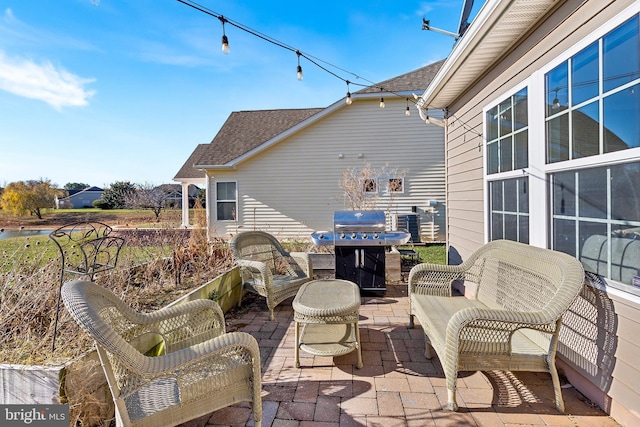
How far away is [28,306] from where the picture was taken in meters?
2.34

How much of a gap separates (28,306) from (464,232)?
488 centimetres

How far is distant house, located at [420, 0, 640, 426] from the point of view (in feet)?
5.74

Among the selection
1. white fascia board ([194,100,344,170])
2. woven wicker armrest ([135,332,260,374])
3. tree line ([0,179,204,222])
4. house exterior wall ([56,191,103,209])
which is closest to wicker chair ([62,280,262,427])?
woven wicker armrest ([135,332,260,374])

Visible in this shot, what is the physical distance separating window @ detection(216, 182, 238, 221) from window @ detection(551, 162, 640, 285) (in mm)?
9121

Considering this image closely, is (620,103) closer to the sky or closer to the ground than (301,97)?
closer to the ground

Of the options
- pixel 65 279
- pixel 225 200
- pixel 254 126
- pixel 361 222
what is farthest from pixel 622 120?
pixel 254 126

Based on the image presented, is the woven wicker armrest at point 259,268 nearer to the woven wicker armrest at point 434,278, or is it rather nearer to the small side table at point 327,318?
the small side table at point 327,318

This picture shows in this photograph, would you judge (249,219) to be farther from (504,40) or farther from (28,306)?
(504,40)

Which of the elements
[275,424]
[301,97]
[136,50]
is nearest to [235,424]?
[275,424]

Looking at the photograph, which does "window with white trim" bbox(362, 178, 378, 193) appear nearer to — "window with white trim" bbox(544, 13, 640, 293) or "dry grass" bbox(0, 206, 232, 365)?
"dry grass" bbox(0, 206, 232, 365)

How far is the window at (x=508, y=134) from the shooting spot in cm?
283

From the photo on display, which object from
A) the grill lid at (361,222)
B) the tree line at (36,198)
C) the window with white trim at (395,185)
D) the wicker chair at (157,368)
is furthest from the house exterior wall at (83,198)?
the wicker chair at (157,368)

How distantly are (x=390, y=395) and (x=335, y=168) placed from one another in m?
7.94

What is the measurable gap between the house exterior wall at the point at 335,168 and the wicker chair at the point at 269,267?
5.38 m
